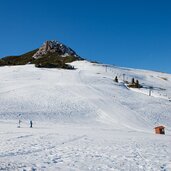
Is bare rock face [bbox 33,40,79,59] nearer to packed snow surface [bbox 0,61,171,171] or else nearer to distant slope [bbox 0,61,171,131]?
packed snow surface [bbox 0,61,171,171]

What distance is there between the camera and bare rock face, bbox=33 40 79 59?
162m

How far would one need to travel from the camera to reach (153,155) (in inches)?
711

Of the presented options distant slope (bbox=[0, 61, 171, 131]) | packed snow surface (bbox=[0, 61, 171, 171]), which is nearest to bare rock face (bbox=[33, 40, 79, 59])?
packed snow surface (bbox=[0, 61, 171, 171])

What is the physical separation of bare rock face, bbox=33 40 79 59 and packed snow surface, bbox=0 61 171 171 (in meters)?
74.4

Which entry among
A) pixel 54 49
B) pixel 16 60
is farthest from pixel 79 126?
pixel 54 49

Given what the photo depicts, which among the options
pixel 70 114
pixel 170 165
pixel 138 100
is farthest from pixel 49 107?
Result: pixel 170 165

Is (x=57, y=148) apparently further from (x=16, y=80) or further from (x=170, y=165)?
(x=16, y=80)

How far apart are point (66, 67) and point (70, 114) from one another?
60.9 meters

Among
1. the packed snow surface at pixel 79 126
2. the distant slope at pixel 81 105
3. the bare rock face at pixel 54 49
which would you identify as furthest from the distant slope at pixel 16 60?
the distant slope at pixel 81 105

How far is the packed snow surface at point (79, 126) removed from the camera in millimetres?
15234

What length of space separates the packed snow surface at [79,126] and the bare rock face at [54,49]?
74.4m

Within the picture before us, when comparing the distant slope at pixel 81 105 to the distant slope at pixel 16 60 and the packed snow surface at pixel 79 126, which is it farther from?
the distant slope at pixel 16 60

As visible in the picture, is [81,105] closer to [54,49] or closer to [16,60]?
[16,60]

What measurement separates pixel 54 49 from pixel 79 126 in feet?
427
